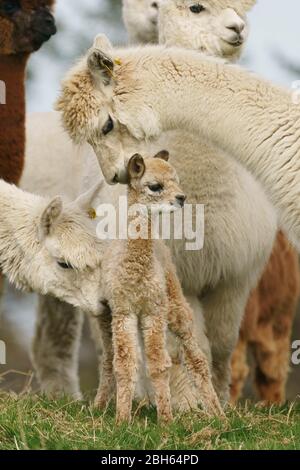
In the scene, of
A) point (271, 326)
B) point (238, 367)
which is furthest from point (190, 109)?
point (271, 326)

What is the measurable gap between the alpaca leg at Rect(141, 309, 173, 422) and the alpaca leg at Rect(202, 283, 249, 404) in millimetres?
1497

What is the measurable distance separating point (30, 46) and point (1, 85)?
1.01 feet

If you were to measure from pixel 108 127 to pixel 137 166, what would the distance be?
0.38 m

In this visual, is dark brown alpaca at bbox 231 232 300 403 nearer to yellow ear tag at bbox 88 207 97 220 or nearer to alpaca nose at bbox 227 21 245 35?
alpaca nose at bbox 227 21 245 35

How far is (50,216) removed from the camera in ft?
24.3

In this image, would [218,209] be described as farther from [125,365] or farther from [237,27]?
[125,365]

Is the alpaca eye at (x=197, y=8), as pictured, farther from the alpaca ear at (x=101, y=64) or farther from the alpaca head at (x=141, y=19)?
the alpaca ear at (x=101, y=64)

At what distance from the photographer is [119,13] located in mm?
17188

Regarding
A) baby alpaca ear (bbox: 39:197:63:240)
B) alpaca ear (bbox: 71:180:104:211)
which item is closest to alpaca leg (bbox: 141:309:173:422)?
baby alpaca ear (bbox: 39:197:63:240)

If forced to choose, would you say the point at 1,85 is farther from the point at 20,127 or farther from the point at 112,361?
the point at 112,361

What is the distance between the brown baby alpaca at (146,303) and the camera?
22.2ft

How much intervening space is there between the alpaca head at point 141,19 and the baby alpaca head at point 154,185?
208 cm

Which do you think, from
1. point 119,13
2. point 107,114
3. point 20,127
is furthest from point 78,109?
point 119,13
